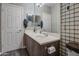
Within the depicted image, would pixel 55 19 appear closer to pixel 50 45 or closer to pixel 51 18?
pixel 51 18

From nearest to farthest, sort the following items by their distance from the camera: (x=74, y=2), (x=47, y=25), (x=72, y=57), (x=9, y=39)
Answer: (x=72, y=57), (x=74, y=2), (x=47, y=25), (x=9, y=39)

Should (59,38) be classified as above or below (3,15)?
below

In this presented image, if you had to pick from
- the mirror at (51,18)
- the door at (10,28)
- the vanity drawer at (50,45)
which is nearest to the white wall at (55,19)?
the mirror at (51,18)

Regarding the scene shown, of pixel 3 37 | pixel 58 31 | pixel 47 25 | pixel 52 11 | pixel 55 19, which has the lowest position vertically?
pixel 3 37

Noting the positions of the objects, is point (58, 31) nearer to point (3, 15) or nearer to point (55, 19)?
point (55, 19)

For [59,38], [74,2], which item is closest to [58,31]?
[59,38]

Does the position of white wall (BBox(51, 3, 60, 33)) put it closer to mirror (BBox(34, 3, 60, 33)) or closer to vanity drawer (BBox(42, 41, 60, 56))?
mirror (BBox(34, 3, 60, 33))

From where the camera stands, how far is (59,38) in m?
1.40

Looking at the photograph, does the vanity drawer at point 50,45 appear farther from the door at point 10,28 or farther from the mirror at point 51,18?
the door at point 10,28

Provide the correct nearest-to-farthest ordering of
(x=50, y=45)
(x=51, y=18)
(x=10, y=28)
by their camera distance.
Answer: (x=50, y=45), (x=51, y=18), (x=10, y=28)

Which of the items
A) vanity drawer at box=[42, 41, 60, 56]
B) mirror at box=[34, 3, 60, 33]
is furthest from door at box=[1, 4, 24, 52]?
vanity drawer at box=[42, 41, 60, 56]

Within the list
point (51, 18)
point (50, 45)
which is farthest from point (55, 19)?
point (50, 45)

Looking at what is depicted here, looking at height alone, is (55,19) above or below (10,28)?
above

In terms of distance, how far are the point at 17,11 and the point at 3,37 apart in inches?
23.1
